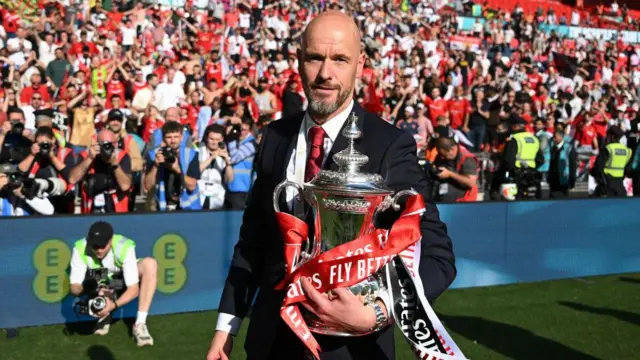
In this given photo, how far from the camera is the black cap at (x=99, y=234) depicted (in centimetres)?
713

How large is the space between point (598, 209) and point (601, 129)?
6.85 meters

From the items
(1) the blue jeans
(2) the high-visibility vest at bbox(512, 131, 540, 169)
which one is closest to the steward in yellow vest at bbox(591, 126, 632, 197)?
(2) the high-visibility vest at bbox(512, 131, 540, 169)

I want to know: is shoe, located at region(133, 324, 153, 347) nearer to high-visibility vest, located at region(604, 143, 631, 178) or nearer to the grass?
the grass

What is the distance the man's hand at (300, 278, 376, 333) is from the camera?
6.79 feet

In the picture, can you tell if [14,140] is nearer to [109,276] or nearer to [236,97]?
[109,276]

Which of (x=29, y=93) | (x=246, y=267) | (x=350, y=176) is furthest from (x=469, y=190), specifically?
(x=350, y=176)

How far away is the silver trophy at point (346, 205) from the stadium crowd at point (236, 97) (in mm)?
6347


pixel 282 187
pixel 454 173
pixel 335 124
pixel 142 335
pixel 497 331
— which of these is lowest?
pixel 497 331

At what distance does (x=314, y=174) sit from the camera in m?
2.41

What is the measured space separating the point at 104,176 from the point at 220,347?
6.26 m

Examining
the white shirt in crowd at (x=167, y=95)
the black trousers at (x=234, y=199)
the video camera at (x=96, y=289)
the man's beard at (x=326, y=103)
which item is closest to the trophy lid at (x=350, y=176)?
the man's beard at (x=326, y=103)

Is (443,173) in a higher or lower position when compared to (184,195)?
higher

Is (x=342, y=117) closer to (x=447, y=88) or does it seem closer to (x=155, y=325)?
(x=155, y=325)

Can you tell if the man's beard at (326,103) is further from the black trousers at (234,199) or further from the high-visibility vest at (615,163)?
the high-visibility vest at (615,163)
